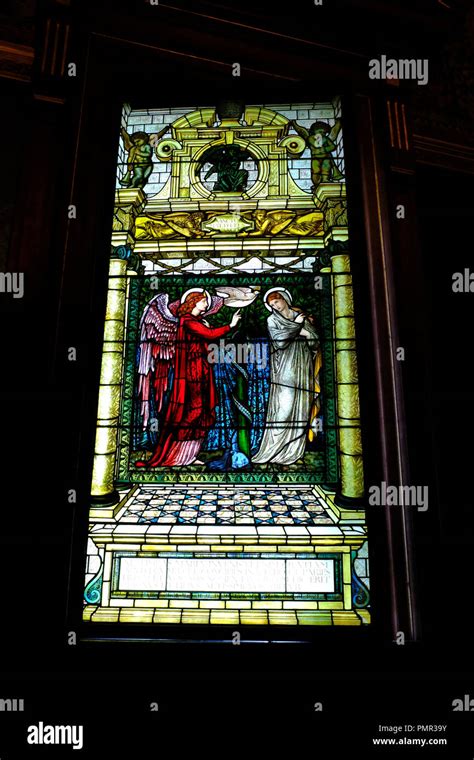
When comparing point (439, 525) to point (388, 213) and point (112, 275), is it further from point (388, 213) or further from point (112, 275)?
point (112, 275)

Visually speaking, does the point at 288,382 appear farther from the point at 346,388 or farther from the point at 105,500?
the point at 105,500

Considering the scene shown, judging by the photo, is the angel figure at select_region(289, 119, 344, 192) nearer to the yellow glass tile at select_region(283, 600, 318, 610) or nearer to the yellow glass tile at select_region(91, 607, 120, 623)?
the yellow glass tile at select_region(283, 600, 318, 610)

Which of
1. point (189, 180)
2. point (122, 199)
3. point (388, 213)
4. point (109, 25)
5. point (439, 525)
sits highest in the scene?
point (109, 25)

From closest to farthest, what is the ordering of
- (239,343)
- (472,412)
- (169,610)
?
(169,610) < (472,412) < (239,343)

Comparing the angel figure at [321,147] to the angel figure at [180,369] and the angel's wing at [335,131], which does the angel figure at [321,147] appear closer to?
the angel's wing at [335,131]

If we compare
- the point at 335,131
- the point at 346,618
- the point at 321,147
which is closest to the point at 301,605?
the point at 346,618

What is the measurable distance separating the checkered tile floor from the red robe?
0.16m

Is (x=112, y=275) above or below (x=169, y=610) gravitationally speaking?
above

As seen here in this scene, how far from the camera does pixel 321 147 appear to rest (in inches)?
100

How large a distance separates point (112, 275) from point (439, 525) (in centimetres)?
195

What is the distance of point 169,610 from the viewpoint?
184cm

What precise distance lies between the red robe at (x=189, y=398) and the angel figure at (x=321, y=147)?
0.99 metres

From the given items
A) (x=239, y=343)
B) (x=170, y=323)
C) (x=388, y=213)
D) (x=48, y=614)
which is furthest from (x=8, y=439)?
(x=388, y=213)

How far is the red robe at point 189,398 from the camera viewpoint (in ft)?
7.22
